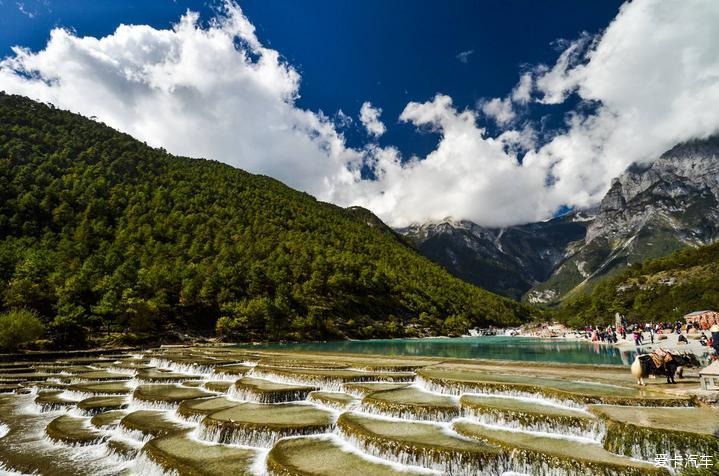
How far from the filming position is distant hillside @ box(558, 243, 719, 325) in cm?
11688

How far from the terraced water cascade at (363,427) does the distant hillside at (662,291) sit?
4597 inches

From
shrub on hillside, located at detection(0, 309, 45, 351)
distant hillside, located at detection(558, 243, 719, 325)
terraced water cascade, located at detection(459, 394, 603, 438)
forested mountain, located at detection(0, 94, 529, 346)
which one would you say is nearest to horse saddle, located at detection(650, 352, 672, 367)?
terraced water cascade, located at detection(459, 394, 603, 438)

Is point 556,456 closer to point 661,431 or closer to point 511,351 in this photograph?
point 661,431

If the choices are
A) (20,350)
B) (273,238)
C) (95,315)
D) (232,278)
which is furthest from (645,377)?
(273,238)

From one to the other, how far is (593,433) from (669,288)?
526 feet

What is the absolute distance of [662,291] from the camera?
141 m

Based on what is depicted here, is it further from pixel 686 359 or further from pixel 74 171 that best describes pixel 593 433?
pixel 74 171

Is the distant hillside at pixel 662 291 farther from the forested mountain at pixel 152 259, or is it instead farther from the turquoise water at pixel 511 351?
the turquoise water at pixel 511 351

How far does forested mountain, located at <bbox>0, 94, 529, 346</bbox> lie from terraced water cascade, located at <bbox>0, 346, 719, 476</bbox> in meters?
52.9

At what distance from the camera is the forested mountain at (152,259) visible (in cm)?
7781

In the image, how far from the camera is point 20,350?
192 feet

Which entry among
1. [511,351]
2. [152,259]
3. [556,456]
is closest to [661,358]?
[556,456]

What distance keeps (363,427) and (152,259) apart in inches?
4544

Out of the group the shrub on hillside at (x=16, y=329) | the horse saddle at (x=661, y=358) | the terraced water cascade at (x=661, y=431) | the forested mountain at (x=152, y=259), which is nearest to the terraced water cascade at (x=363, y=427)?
the terraced water cascade at (x=661, y=431)
